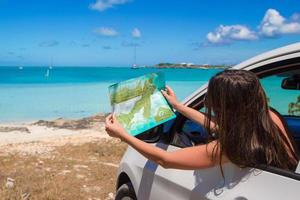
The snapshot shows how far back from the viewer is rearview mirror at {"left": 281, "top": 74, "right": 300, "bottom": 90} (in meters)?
3.37

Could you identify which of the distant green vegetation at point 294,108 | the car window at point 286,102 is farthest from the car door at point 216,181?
the distant green vegetation at point 294,108

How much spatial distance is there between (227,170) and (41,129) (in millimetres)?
15489

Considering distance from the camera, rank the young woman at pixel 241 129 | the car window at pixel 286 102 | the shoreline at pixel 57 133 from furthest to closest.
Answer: the shoreline at pixel 57 133, the car window at pixel 286 102, the young woman at pixel 241 129

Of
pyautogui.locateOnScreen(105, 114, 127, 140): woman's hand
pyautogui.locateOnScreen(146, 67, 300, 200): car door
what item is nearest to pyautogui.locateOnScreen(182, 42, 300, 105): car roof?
pyautogui.locateOnScreen(146, 67, 300, 200): car door

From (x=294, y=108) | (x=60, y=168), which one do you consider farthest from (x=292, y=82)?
(x=60, y=168)

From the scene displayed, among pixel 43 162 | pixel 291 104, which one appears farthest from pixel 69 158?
pixel 291 104

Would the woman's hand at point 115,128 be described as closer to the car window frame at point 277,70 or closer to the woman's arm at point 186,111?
the woman's arm at point 186,111

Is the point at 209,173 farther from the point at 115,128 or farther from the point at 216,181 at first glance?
the point at 115,128

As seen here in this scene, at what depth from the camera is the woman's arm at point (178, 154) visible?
9.10 feet

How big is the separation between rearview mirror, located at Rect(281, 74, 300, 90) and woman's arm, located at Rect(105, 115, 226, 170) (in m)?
0.89

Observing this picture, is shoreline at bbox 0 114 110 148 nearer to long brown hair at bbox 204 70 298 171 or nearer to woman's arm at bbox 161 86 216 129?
woman's arm at bbox 161 86 216 129

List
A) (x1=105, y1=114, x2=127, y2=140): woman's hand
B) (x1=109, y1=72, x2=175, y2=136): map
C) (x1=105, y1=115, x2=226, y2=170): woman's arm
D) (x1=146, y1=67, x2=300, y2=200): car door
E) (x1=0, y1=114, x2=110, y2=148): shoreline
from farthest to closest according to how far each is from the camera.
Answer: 1. (x1=0, y1=114, x2=110, y2=148): shoreline
2. (x1=109, y1=72, x2=175, y2=136): map
3. (x1=105, y1=114, x2=127, y2=140): woman's hand
4. (x1=105, y1=115, x2=226, y2=170): woman's arm
5. (x1=146, y1=67, x2=300, y2=200): car door

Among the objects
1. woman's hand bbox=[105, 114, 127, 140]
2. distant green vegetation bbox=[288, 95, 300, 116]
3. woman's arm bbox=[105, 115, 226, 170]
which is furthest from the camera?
distant green vegetation bbox=[288, 95, 300, 116]

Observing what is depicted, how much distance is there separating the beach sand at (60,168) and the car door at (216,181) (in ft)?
11.3
